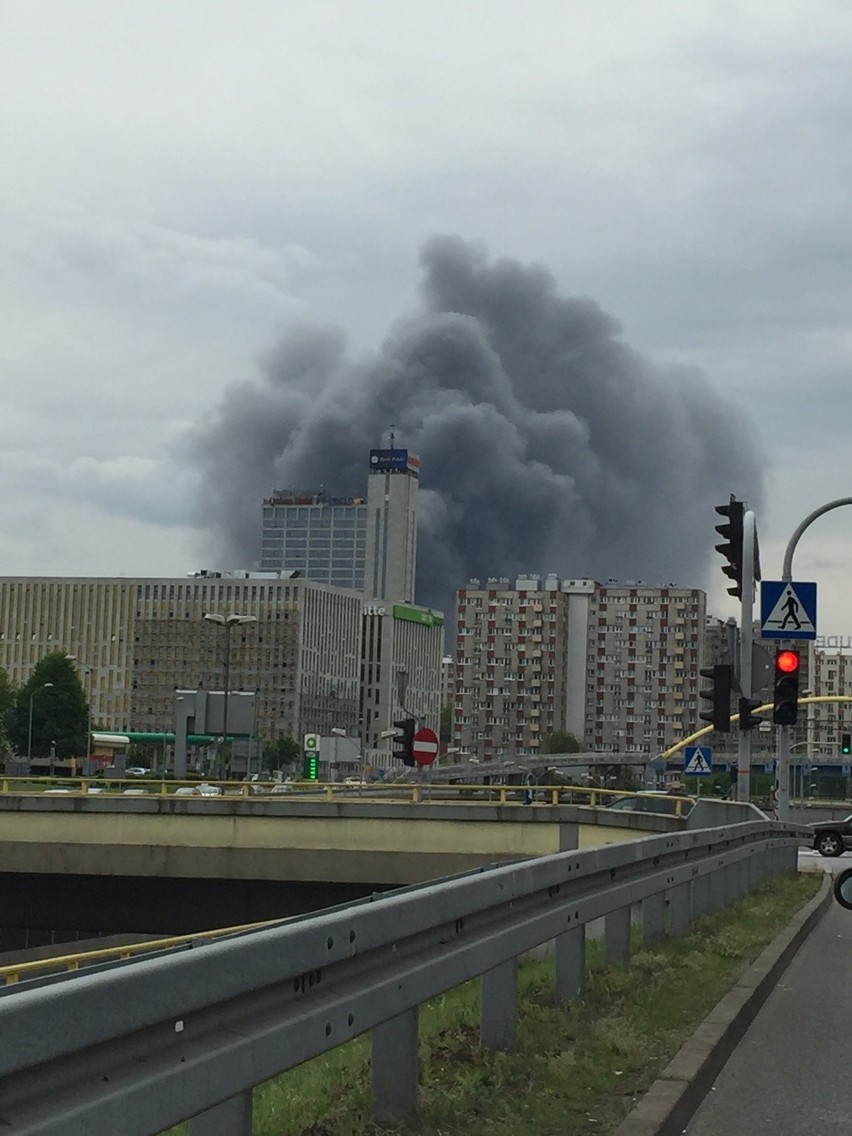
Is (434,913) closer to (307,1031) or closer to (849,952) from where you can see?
(307,1031)

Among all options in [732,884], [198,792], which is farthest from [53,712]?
[732,884]

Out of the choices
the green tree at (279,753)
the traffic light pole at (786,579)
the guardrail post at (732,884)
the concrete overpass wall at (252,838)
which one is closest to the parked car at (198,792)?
the concrete overpass wall at (252,838)

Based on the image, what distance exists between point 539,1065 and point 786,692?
18131mm

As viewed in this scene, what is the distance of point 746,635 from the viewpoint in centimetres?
2605

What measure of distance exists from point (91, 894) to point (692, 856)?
25.6 meters

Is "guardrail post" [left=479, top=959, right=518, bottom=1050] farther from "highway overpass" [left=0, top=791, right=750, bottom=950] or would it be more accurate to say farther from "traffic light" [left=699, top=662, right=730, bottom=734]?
"highway overpass" [left=0, top=791, right=750, bottom=950]

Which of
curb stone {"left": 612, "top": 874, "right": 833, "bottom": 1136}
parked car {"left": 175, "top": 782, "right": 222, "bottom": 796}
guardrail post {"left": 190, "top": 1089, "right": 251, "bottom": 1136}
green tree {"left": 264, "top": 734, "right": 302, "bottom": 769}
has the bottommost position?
green tree {"left": 264, "top": 734, "right": 302, "bottom": 769}

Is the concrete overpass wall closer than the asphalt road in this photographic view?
No

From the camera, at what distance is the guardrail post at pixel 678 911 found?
14.6 m

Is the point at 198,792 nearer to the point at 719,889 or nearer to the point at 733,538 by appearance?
the point at 733,538

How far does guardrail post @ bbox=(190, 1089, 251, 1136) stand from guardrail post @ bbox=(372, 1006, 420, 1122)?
1.62 metres

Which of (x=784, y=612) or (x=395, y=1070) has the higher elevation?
(x=784, y=612)

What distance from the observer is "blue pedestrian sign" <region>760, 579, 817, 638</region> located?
27141 mm

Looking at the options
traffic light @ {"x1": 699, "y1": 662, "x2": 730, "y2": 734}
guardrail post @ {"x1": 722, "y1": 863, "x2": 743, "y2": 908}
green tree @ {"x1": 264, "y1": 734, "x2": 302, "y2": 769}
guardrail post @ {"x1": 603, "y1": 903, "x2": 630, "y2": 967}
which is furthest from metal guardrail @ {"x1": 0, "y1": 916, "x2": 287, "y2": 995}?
green tree @ {"x1": 264, "y1": 734, "x2": 302, "y2": 769}
